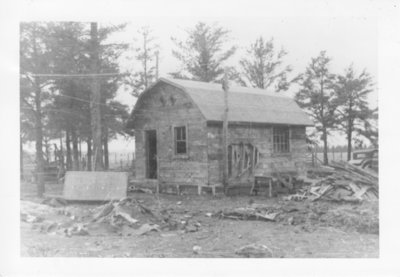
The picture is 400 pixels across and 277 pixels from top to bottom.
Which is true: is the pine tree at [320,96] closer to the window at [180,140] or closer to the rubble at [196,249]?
the window at [180,140]

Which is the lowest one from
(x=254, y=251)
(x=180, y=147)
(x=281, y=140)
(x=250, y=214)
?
(x=254, y=251)

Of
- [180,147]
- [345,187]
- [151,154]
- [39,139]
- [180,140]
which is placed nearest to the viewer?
[345,187]

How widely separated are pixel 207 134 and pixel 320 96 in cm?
1840

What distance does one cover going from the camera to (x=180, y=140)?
19562mm

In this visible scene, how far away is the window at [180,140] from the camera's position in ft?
64.1

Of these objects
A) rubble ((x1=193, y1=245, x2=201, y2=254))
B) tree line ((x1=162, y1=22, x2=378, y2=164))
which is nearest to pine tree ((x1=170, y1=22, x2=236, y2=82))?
tree line ((x1=162, y1=22, x2=378, y2=164))

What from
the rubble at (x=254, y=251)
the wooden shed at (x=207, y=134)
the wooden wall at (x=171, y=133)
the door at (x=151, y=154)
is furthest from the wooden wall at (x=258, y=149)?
the rubble at (x=254, y=251)

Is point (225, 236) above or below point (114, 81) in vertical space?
below

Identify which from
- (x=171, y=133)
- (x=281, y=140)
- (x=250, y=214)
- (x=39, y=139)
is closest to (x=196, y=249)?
(x=250, y=214)

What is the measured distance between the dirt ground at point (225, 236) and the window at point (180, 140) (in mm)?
5354

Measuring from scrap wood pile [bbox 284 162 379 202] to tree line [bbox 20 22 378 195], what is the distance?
224 inches

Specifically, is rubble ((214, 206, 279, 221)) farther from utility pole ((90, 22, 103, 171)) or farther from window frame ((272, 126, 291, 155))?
utility pole ((90, 22, 103, 171))

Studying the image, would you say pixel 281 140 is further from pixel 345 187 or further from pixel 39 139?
pixel 39 139

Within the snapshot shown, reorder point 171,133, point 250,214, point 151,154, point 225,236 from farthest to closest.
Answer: point 151,154 < point 171,133 < point 250,214 < point 225,236
